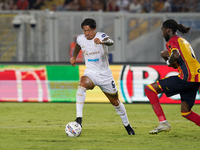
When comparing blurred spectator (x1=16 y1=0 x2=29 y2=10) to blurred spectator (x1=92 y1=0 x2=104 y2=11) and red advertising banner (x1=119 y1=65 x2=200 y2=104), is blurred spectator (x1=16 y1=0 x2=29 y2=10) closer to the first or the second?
blurred spectator (x1=92 y1=0 x2=104 y2=11)

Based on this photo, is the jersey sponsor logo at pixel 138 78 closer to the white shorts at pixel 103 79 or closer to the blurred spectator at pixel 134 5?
the white shorts at pixel 103 79

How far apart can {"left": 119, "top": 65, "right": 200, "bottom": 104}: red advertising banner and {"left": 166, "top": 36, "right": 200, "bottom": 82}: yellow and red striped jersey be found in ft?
17.5

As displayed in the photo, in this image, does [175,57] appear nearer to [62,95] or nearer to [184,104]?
[184,104]

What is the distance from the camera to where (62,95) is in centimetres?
1173

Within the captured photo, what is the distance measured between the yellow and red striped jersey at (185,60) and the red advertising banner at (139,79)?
5322 mm

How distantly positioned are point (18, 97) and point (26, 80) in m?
0.58

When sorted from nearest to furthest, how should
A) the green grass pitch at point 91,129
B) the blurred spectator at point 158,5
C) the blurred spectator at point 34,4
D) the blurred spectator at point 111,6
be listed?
the green grass pitch at point 91,129 → the blurred spectator at point 158,5 → the blurred spectator at point 111,6 → the blurred spectator at point 34,4

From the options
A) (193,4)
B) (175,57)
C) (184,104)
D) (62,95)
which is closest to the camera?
(175,57)

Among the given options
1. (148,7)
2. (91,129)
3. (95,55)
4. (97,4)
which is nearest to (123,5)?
(97,4)

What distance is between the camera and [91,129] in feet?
24.3

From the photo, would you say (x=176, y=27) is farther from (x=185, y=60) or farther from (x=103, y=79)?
(x=103, y=79)

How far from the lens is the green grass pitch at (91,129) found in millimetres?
5801

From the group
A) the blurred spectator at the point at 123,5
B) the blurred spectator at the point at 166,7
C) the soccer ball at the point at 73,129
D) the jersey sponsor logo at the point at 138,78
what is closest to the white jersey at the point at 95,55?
the soccer ball at the point at 73,129

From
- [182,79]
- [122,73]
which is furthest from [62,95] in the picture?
[182,79]
